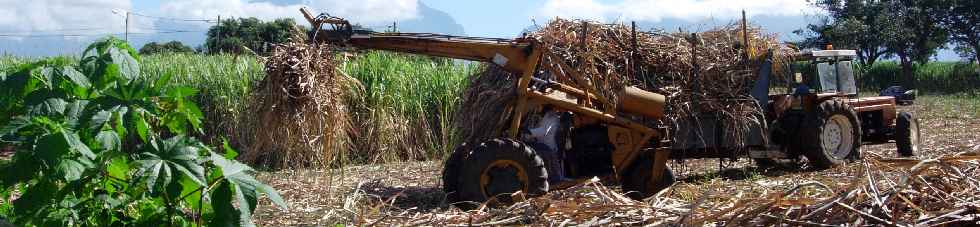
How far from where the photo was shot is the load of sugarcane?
411 inches

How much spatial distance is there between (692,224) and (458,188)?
5.45 m

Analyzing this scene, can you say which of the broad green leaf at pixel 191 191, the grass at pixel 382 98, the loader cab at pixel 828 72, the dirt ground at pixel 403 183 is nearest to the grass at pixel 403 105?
the grass at pixel 382 98

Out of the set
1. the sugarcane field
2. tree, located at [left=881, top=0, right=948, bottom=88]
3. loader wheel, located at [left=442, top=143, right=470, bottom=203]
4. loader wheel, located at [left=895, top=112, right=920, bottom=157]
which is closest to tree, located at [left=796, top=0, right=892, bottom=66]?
tree, located at [left=881, top=0, right=948, bottom=88]

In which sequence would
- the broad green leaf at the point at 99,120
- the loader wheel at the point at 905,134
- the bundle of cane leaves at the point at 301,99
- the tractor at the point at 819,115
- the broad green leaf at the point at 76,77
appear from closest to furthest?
the broad green leaf at the point at 99,120
the broad green leaf at the point at 76,77
the bundle of cane leaves at the point at 301,99
the tractor at the point at 819,115
the loader wheel at the point at 905,134

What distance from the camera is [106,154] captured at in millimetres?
3984

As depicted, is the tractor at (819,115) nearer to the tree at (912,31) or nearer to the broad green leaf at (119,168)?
the broad green leaf at (119,168)

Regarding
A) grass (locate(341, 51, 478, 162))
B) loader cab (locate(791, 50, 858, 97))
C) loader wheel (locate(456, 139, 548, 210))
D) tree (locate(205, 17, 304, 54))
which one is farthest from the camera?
tree (locate(205, 17, 304, 54))

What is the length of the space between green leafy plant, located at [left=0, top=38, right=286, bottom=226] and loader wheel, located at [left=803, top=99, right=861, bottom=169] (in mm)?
9419

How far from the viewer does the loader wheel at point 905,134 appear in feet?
45.5

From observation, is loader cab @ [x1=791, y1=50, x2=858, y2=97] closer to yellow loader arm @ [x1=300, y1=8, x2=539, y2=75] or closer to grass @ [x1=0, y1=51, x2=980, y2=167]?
yellow loader arm @ [x1=300, y1=8, x2=539, y2=75]

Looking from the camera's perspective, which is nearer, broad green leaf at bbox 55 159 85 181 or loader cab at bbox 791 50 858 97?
Answer: broad green leaf at bbox 55 159 85 181

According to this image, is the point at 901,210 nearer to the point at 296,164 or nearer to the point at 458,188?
the point at 458,188

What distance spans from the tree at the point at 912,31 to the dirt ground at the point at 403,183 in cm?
2420

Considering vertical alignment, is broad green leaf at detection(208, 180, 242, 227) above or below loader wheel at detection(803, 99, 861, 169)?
below
